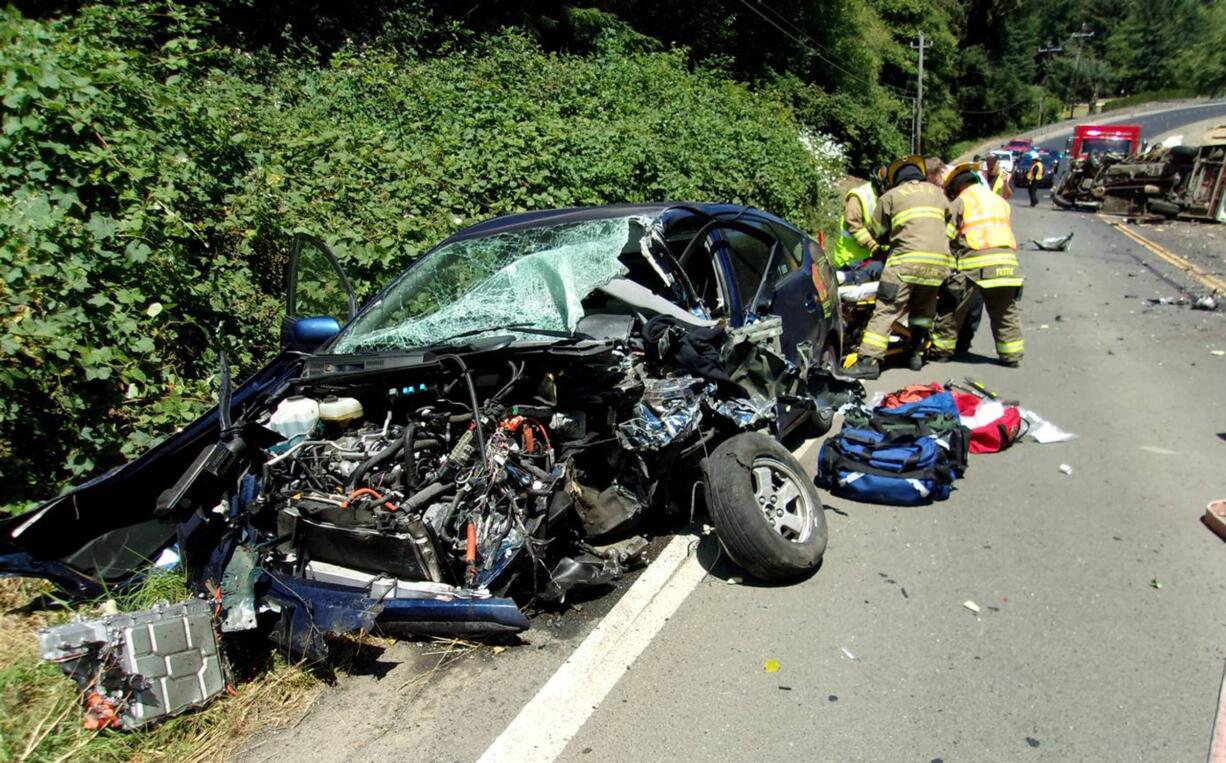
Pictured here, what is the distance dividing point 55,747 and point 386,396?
1.79 metres

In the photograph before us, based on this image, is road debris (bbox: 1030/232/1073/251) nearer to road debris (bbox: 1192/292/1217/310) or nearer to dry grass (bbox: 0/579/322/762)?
road debris (bbox: 1192/292/1217/310)

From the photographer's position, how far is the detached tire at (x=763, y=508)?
13.1 feet

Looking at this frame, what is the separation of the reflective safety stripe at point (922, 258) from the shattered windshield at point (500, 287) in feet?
13.5

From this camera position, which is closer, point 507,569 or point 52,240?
point 507,569

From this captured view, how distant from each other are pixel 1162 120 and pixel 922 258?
7278cm

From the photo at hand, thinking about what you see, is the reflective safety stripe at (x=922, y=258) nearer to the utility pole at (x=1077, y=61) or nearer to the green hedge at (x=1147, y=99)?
the utility pole at (x=1077, y=61)

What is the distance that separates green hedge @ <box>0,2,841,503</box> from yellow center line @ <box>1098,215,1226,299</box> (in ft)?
25.6

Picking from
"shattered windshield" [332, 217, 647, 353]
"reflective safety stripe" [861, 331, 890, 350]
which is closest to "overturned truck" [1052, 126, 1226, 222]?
"reflective safety stripe" [861, 331, 890, 350]

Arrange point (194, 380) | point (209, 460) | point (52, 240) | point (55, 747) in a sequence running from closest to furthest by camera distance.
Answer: point (55, 747)
point (209, 460)
point (52, 240)
point (194, 380)

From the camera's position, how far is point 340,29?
16.1 m

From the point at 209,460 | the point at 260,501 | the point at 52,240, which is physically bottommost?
the point at 260,501

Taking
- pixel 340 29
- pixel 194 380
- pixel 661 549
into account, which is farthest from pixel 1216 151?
pixel 194 380

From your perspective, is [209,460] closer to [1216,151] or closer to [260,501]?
[260,501]

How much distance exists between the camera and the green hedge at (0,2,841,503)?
4.36 metres
